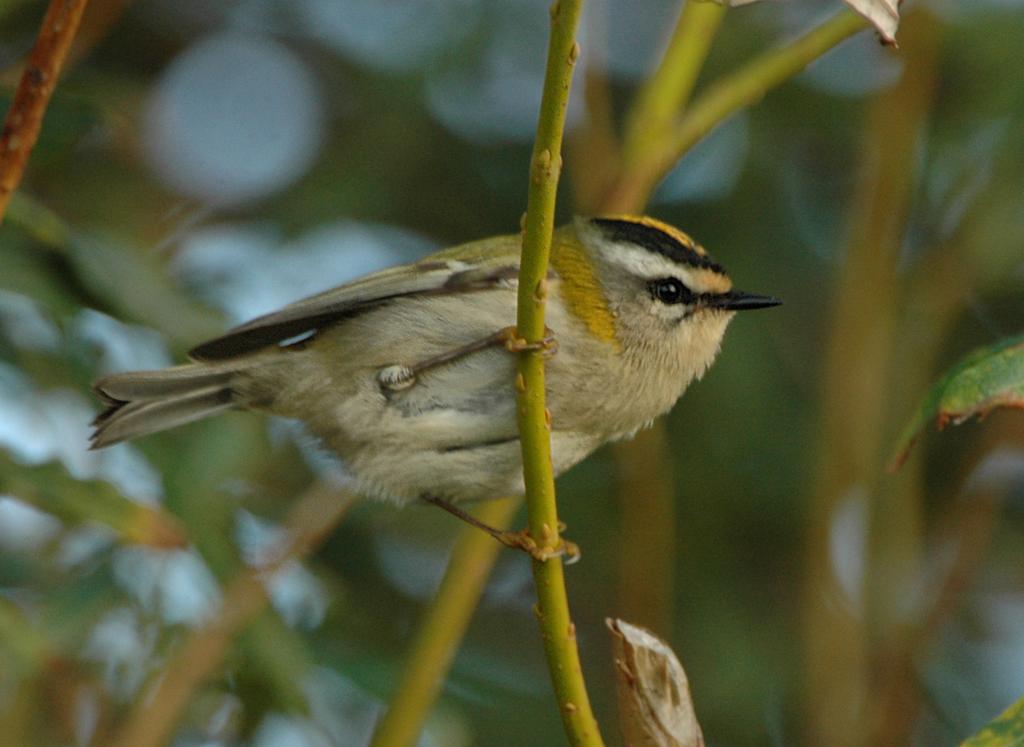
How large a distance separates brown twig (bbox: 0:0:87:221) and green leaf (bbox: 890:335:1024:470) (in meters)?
1.25

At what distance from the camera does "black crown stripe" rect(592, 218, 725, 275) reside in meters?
2.66

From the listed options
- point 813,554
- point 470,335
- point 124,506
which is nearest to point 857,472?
point 813,554

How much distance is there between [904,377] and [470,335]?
76.7 inches

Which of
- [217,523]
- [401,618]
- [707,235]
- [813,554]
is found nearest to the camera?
[217,523]

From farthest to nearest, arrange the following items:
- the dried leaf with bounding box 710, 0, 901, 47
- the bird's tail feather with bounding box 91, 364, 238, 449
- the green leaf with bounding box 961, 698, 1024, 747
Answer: the bird's tail feather with bounding box 91, 364, 238, 449
the green leaf with bounding box 961, 698, 1024, 747
the dried leaf with bounding box 710, 0, 901, 47

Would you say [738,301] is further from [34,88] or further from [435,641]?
[34,88]

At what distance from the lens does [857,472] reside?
356cm

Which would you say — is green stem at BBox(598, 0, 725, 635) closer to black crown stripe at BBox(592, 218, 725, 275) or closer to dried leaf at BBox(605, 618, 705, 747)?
Result: black crown stripe at BBox(592, 218, 725, 275)

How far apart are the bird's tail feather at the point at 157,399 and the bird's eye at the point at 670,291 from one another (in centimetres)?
89

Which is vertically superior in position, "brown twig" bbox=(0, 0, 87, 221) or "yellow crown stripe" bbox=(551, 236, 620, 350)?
"yellow crown stripe" bbox=(551, 236, 620, 350)

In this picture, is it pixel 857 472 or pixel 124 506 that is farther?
pixel 857 472

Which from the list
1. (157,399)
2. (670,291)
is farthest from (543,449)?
(157,399)

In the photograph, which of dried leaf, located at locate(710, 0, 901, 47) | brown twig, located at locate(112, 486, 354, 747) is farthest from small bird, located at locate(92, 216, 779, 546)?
dried leaf, located at locate(710, 0, 901, 47)

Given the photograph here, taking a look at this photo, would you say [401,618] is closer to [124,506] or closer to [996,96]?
[124,506]
